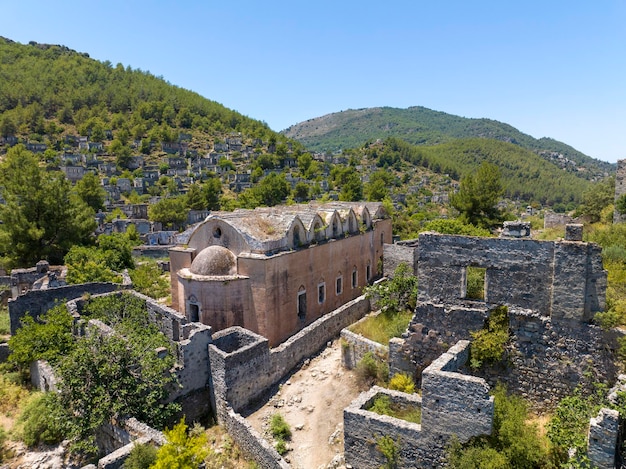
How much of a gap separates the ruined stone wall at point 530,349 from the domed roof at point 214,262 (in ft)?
28.8

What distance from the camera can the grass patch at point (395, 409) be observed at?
941 centimetres

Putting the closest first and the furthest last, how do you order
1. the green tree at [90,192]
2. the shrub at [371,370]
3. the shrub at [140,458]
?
the shrub at [140,458] → the shrub at [371,370] → the green tree at [90,192]

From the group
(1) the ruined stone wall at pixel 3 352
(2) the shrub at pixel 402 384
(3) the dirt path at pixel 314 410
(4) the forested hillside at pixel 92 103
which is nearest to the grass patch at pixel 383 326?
(3) the dirt path at pixel 314 410

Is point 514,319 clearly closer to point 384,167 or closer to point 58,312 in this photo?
point 58,312

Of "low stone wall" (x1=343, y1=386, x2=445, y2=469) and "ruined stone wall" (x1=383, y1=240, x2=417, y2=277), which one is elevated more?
"ruined stone wall" (x1=383, y1=240, x2=417, y2=277)

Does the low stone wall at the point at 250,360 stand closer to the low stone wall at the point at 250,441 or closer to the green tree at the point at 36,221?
the low stone wall at the point at 250,441

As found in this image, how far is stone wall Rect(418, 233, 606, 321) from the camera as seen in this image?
9.08 meters

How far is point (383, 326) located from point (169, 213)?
168 feet

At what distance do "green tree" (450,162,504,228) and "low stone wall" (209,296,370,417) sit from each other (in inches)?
917

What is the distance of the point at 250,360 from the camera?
1342 centimetres

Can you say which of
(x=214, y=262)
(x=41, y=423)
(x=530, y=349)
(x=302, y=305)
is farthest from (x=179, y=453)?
(x=302, y=305)

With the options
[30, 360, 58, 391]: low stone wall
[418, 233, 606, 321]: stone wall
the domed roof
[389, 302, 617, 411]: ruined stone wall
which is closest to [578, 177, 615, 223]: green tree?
[418, 233, 606, 321]: stone wall

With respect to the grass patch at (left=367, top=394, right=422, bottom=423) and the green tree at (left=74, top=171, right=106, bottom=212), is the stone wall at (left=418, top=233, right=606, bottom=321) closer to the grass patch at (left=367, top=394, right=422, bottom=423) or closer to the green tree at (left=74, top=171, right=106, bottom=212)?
the grass patch at (left=367, top=394, right=422, bottom=423)

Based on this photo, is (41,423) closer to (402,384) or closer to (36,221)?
(402,384)
